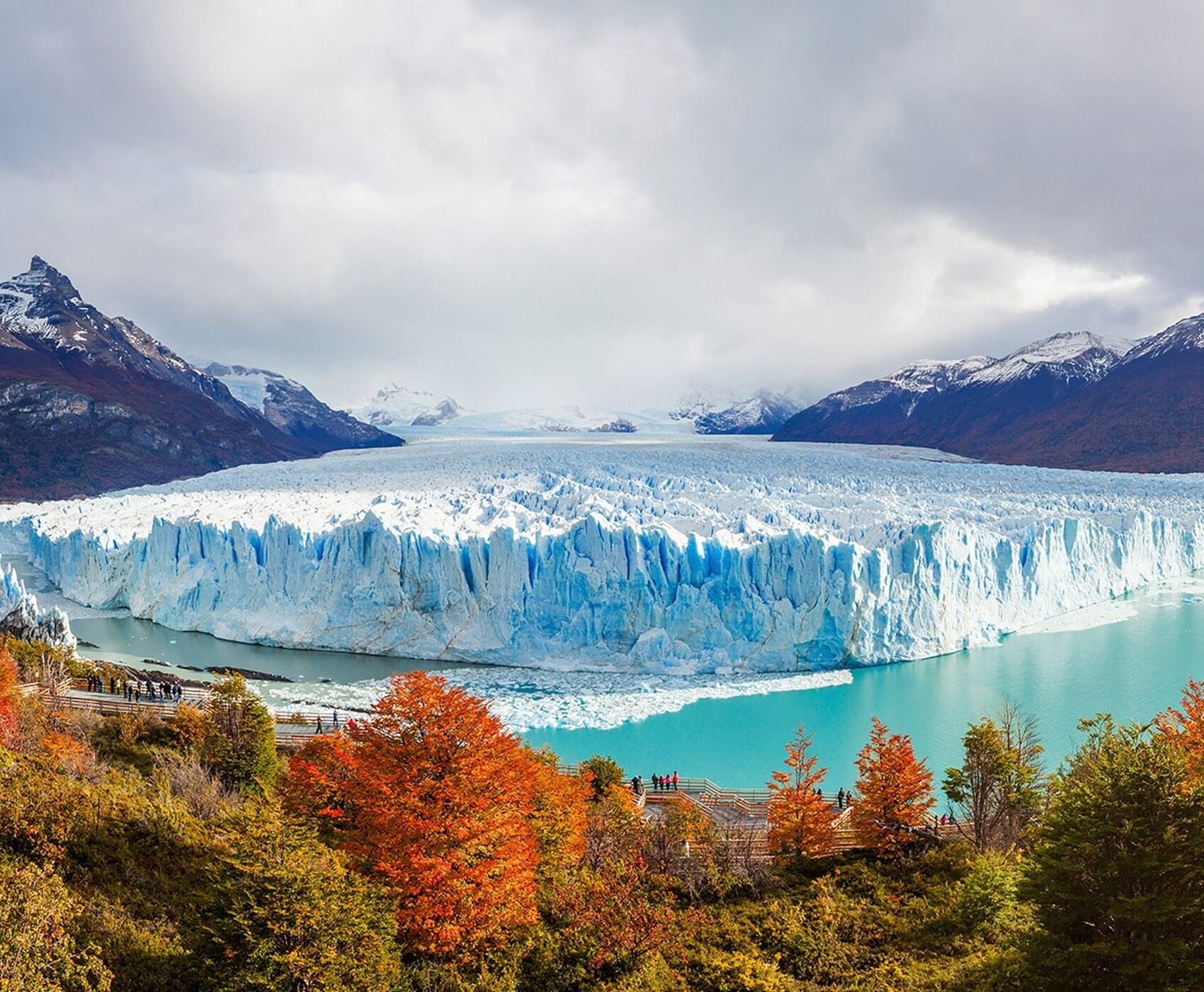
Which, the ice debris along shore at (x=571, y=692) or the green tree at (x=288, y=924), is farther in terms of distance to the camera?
the ice debris along shore at (x=571, y=692)

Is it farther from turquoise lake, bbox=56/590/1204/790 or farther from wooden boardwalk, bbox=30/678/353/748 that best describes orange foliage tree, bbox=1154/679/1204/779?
wooden boardwalk, bbox=30/678/353/748

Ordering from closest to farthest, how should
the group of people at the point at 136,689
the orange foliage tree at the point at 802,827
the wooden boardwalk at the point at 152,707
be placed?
the orange foliage tree at the point at 802,827 < the wooden boardwalk at the point at 152,707 < the group of people at the point at 136,689

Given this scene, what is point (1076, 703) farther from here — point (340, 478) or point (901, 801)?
point (340, 478)

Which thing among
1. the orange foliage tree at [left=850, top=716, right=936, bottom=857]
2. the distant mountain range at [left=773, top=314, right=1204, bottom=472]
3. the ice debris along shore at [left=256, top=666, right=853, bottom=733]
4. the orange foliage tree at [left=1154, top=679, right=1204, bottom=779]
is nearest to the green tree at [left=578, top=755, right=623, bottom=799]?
the orange foliage tree at [left=850, top=716, right=936, bottom=857]

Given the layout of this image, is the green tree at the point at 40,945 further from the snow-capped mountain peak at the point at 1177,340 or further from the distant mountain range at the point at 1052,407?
the snow-capped mountain peak at the point at 1177,340

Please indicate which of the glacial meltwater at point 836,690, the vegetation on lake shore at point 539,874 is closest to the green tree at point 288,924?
the vegetation on lake shore at point 539,874

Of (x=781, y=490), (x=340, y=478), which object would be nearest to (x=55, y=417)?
(x=340, y=478)
